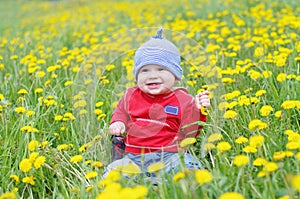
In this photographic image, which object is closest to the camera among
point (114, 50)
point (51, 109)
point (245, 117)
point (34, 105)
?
point (245, 117)

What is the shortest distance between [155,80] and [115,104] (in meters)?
0.57

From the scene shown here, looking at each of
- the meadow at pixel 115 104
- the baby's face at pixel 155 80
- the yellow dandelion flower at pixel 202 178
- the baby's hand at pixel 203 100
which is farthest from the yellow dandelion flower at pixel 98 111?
the yellow dandelion flower at pixel 202 178

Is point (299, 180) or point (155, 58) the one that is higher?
point (155, 58)

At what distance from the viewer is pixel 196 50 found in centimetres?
302

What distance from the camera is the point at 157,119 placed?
2393 mm

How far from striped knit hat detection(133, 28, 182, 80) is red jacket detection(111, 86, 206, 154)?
0.13 metres

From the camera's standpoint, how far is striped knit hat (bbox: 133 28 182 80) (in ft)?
7.97

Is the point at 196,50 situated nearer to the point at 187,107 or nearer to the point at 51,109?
the point at 187,107

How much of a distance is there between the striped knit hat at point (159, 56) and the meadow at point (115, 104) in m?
0.30

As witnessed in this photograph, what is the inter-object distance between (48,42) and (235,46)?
2.23 m

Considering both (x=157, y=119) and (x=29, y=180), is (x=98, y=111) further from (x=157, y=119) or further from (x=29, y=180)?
(x=29, y=180)

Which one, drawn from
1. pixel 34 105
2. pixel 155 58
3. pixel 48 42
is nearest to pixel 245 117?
pixel 155 58

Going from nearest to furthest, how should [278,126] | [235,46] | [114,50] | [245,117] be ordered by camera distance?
1. [278,126]
2. [245,117]
3. [114,50]
4. [235,46]

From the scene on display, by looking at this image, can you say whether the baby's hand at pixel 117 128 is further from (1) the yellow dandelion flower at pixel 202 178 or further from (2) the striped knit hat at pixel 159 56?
(1) the yellow dandelion flower at pixel 202 178
